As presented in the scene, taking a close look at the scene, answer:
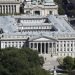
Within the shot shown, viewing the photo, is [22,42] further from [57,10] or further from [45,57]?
[57,10]

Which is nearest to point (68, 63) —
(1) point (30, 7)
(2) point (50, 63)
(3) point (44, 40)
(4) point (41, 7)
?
(2) point (50, 63)

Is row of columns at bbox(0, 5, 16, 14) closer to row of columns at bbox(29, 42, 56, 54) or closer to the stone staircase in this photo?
row of columns at bbox(29, 42, 56, 54)

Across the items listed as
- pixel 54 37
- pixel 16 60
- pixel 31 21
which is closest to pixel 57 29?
pixel 54 37

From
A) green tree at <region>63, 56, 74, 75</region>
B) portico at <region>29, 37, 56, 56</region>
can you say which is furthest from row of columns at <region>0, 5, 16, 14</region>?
green tree at <region>63, 56, 74, 75</region>

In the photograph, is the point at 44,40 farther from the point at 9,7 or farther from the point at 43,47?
the point at 9,7

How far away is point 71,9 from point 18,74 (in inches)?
3746

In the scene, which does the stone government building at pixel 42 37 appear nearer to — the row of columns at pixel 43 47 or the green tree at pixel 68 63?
the row of columns at pixel 43 47

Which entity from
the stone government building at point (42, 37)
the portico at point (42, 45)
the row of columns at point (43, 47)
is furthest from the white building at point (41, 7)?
the row of columns at point (43, 47)

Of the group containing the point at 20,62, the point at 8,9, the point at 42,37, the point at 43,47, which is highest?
the point at 20,62

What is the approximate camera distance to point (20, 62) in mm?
103125

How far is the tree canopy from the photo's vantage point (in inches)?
3907

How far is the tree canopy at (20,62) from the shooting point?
9925 centimetres

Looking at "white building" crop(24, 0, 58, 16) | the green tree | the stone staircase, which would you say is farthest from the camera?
"white building" crop(24, 0, 58, 16)

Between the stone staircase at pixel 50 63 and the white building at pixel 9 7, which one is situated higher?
the stone staircase at pixel 50 63
